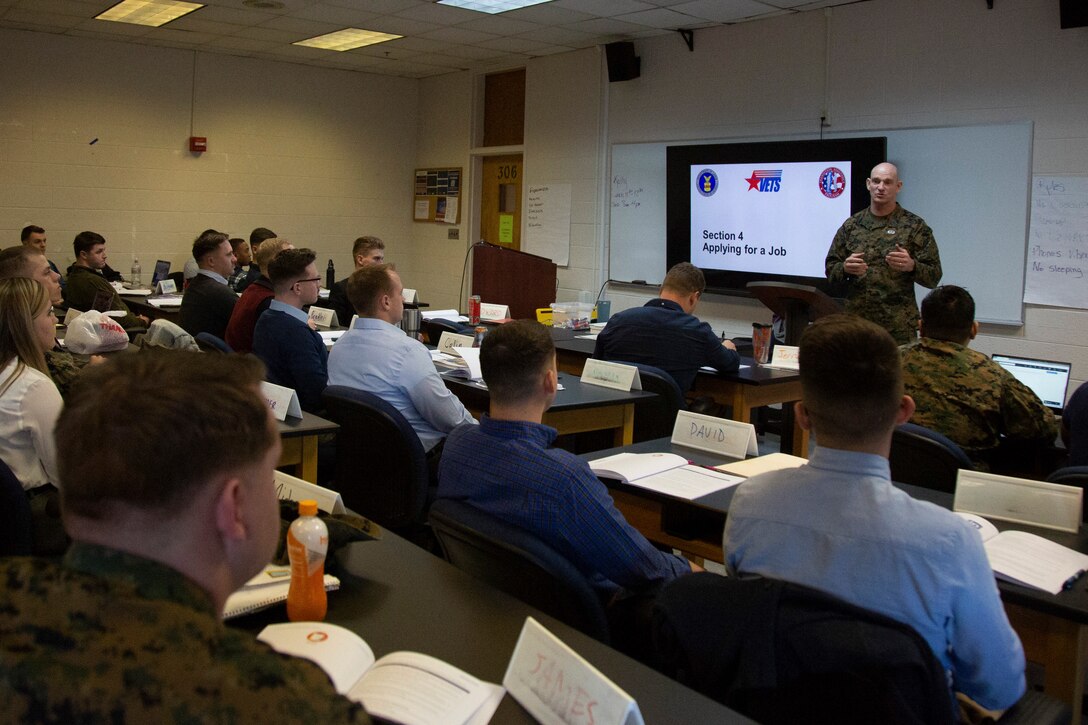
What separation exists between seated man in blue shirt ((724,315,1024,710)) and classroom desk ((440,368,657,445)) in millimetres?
1948

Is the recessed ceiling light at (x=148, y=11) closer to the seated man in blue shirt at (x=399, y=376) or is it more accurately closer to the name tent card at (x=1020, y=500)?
the seated man in blue shirt at (x=399, y=376)

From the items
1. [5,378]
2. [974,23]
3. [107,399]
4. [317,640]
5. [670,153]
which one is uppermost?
[974,23]

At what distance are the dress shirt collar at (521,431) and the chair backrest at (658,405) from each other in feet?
6.55

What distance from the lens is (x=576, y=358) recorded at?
514 centimetres

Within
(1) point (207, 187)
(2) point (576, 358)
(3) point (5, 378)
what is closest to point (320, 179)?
(1) point (207, 187)

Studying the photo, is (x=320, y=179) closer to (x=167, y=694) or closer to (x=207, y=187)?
(x=207, y=187)

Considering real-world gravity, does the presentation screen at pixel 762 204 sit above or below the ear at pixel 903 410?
above

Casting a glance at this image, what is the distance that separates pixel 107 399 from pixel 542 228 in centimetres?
802

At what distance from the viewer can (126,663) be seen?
0.67 m

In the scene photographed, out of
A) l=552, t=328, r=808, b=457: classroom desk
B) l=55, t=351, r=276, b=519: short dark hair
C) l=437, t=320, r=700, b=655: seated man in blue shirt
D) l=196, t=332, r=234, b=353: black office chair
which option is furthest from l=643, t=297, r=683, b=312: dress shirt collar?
l=55, t=351, r=276, b=519: short dark hair

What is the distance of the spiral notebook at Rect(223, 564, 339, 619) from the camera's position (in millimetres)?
1466

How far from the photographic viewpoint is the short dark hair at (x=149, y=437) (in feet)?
2.68

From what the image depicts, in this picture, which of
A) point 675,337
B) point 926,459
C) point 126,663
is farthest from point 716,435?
point 126,663

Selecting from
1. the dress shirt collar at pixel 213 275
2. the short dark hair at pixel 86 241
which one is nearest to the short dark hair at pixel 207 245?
the dress shirt collar at pixel 213 275
